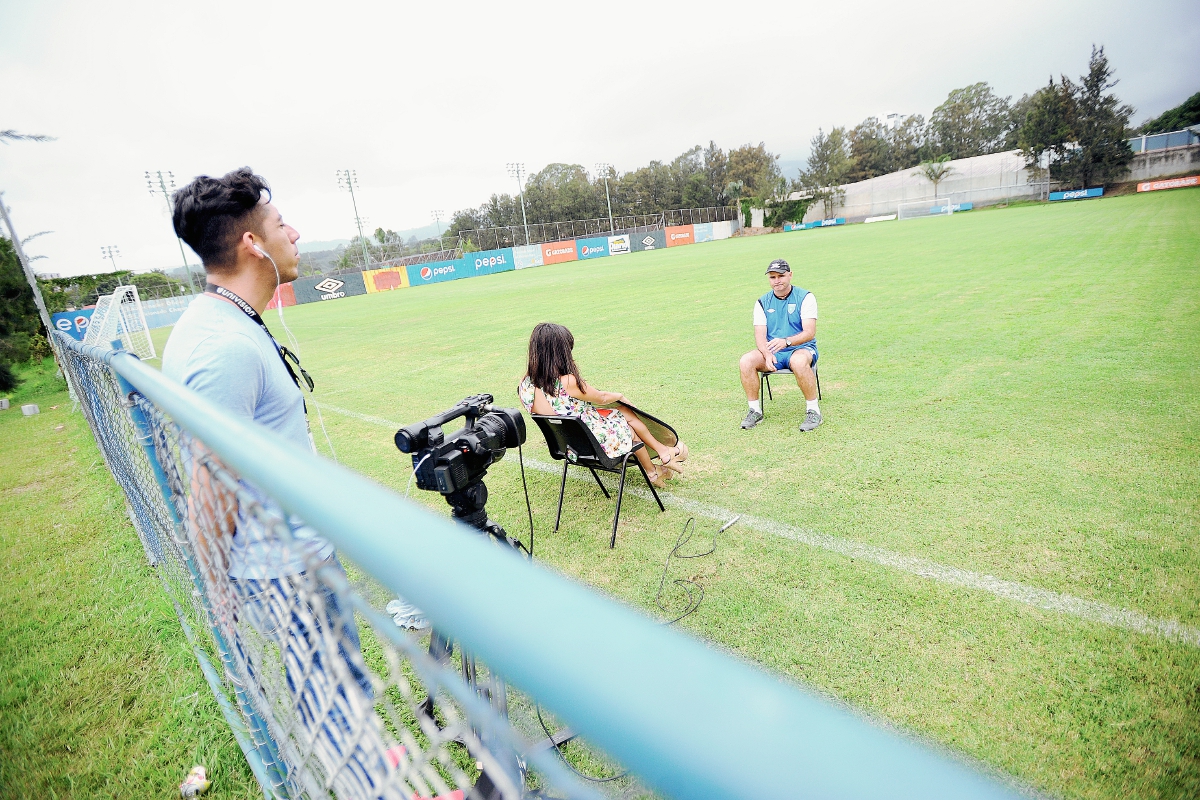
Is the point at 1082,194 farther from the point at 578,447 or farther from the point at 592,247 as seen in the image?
the point at 578,447

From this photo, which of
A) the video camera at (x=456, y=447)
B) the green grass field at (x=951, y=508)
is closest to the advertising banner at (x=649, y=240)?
the green grass field at (x=951, y=508)

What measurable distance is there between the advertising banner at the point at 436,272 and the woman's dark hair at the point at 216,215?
35.8 m

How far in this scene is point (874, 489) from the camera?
12.8 ft

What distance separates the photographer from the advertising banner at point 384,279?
35125 millimetres

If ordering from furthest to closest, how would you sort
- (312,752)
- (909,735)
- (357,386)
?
(357,386)
(909,735)
(312,752)

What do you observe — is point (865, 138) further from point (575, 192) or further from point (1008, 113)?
point (575, 192)

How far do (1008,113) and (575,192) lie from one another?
56044 millimetres

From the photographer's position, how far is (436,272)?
123ft

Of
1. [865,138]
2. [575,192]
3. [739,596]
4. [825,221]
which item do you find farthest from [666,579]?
[865,138]

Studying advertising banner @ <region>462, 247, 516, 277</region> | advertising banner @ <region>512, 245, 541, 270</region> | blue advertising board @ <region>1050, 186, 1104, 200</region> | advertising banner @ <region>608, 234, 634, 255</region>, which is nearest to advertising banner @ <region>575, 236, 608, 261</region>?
advertising banner @ <region>608, 234, 634, 255</region>

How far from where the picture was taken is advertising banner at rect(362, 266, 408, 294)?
1383 inches

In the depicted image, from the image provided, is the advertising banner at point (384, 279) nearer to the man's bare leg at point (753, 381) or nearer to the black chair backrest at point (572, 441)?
the man's bare leg at point (753, 381)

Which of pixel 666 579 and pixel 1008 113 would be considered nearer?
pixel 666 579

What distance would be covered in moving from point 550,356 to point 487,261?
3732 centimetres
